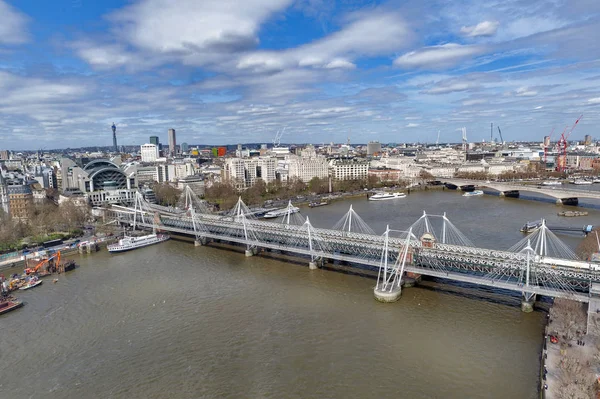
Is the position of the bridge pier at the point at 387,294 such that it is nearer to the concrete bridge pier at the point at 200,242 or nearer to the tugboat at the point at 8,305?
the concrete bridge pier at the point at 200,242

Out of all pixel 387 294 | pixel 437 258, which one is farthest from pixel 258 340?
pixel 437 258

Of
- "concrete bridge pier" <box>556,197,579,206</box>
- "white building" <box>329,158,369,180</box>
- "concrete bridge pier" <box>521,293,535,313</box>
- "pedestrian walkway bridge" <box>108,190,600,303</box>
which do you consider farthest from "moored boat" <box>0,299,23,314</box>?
"white building" <box>329,158,369,180</box>

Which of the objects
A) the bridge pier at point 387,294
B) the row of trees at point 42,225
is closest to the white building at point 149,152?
the row of trees at point 42,225

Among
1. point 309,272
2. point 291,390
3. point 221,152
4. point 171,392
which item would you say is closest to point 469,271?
point 309,272

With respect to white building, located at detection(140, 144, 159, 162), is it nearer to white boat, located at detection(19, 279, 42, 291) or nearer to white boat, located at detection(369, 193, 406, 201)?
white boat, located at detection(369, 193, 406, 201)

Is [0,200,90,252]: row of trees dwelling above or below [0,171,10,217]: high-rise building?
below
